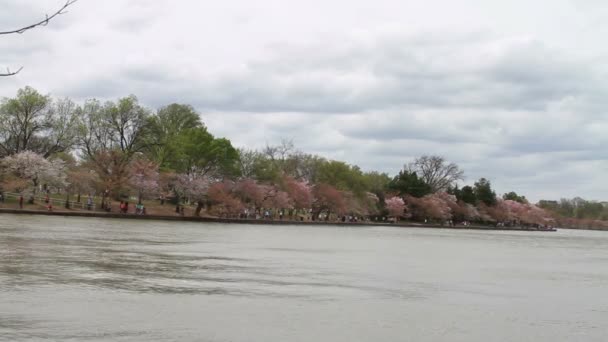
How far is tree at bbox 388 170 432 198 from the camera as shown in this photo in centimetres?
13975

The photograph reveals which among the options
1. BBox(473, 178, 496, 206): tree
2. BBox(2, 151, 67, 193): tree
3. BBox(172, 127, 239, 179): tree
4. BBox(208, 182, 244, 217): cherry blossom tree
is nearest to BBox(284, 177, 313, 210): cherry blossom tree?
BBox(172, 127, 239, 179): tree

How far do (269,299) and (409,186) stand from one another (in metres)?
124

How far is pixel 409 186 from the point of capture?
13975 centimetres

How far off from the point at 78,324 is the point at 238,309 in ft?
12.9

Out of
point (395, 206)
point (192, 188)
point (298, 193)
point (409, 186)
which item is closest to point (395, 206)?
point (395, 206)

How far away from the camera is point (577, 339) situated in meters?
15.0

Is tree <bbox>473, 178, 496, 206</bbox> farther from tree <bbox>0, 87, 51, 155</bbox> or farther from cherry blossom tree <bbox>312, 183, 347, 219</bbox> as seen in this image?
tree <bbox>0, 87, 51, 155</bbox>

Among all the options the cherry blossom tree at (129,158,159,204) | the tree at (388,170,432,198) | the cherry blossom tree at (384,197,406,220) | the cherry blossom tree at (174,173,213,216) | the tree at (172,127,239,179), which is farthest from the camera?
the tree at (388,170,432,198)

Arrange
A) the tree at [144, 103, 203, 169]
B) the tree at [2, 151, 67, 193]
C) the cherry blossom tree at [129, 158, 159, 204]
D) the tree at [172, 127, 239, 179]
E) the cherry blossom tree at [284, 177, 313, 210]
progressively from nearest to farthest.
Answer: the tree at [2, 151, 67, 193], the cherry blossom tree at [129, 158, 159, 204], the tree at [172, 127, 239, 179], the tree at [144, 103, 203, 169], the cherry blossom tree at [284, 177, 313, 210]

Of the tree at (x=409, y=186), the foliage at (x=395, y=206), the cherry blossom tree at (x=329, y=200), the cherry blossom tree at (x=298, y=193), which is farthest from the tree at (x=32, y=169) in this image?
the tree at (x=409, y=186)

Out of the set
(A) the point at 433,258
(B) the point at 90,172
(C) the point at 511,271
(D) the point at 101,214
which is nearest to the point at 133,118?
(B) the point at 90,172

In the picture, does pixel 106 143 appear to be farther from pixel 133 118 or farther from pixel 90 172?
pixel 90 172

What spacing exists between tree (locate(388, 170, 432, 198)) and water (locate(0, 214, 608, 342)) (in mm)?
109045

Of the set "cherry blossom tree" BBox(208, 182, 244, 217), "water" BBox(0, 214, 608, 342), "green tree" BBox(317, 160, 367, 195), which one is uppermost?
"green tree" BBox(317, 160, 367, 195)
